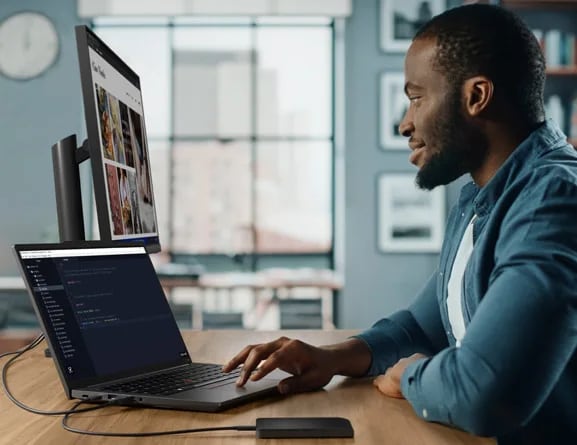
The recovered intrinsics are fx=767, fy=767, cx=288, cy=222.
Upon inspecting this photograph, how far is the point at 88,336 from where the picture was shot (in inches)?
39.6

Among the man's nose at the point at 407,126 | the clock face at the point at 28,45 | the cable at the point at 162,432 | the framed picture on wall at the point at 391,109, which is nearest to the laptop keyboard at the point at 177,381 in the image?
the cable at the point at 162,432

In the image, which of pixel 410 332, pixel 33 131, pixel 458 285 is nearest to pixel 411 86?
pixel 458 285

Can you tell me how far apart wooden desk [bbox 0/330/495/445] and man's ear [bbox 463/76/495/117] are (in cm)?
42

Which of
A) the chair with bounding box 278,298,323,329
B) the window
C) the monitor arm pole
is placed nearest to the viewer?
the monitor arm pole

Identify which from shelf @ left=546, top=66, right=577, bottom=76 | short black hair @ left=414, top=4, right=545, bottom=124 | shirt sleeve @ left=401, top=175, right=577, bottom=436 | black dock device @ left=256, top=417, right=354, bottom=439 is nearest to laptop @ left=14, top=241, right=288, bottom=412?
black dock device @ left=256, top=417, right=354, bottom=439

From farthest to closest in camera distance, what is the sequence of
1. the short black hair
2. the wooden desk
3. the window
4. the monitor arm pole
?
the window, the monitor arm pole, the short black hair, the wooden desk

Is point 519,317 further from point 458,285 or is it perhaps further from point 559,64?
point 559,64

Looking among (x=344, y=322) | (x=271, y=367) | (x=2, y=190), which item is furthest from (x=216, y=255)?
(x=271, y=367)

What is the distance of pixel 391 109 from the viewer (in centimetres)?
497

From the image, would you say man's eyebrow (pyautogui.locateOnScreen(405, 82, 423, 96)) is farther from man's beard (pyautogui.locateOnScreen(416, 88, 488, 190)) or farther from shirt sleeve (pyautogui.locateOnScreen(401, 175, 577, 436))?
shirt sleeve (pyautogui.locateOnScreen(401, 175, 577, 436))

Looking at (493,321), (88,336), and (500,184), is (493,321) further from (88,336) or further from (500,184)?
(88,336)

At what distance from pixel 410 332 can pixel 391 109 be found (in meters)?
3.81

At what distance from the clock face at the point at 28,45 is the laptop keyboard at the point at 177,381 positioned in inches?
172

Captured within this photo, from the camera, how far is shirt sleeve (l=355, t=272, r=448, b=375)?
124cm
